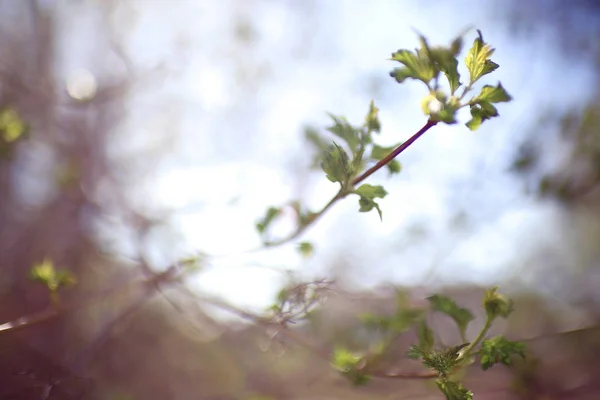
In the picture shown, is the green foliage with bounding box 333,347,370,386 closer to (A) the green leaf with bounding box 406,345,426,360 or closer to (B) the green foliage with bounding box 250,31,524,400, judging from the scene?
(B) the green foliage with bounding box 250,31,524,400

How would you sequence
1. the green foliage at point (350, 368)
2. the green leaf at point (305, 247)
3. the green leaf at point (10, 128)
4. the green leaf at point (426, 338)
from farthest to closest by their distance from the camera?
the green leaf at point (10, 128), the green leaf at point (305, 247), the green foliage at point (350, 368), the green leaf at point (426, 338)

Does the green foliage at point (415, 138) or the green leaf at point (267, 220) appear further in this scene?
the green leaf at point (267, 220)

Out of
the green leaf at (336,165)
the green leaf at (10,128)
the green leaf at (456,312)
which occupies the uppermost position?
the green leaf at (10,128)

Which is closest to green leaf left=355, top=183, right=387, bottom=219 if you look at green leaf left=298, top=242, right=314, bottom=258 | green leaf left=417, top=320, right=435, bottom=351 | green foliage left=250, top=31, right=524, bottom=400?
green foliage left=250, top=31, right=524, bottom=400

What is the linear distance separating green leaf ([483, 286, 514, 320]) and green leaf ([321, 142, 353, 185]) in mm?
299

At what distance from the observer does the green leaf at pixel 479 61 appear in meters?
0.57

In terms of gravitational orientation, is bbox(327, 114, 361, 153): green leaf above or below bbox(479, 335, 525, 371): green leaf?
above

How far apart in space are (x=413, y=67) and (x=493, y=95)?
111 mm

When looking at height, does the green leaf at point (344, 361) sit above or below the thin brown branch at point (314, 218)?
below

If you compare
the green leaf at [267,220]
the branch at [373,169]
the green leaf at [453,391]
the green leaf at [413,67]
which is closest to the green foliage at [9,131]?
the green leaf at [267,220]

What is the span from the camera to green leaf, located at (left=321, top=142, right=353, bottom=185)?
25.0 inches

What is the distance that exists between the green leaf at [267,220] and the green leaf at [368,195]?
0.40 m

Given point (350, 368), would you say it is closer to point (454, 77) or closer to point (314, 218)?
point (314, 218)

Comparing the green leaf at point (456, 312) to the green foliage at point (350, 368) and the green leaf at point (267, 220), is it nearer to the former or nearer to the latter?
the green foliage at point (350, 368)
